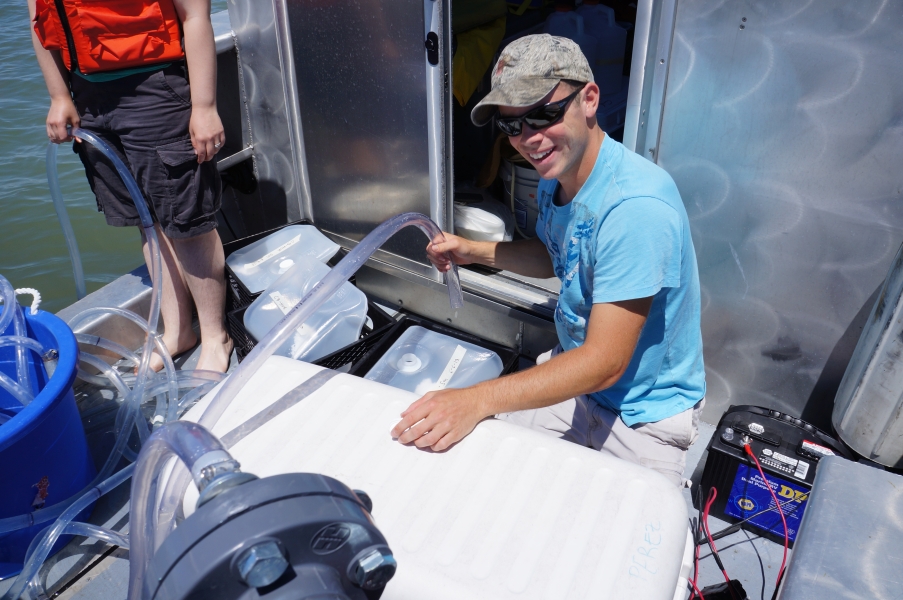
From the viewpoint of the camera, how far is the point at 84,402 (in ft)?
8.00

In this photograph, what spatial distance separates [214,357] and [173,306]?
11.3 inches

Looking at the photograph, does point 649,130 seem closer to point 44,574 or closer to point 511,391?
point 511,391

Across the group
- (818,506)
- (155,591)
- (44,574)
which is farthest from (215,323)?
(818,506)

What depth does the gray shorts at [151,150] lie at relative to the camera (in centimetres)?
210

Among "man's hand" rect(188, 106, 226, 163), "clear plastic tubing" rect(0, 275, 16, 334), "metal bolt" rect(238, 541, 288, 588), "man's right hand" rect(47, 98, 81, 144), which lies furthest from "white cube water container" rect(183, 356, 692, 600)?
"man's right hand" rect(47, 98, 81, 144)

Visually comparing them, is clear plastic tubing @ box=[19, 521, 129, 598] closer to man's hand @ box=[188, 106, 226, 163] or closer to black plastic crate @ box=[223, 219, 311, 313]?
black plastic crate @ box=[223, 219, 311, 313]

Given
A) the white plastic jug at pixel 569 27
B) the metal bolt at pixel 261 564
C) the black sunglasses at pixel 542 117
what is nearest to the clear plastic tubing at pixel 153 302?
the black sunglasses at pixel 542 117

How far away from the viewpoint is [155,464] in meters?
1.14

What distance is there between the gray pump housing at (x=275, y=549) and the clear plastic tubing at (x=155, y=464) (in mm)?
156

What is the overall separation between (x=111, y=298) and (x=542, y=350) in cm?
166

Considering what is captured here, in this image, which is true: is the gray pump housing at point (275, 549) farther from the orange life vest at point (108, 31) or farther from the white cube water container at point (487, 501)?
the orange life vest at point (108, 31)

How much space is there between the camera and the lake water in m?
3.94

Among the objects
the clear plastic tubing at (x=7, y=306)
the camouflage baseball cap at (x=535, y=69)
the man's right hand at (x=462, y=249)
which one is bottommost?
the clear plastic tubing at (x=7, y=306)

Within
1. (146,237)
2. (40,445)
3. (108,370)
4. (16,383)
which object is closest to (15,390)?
(16,383)
